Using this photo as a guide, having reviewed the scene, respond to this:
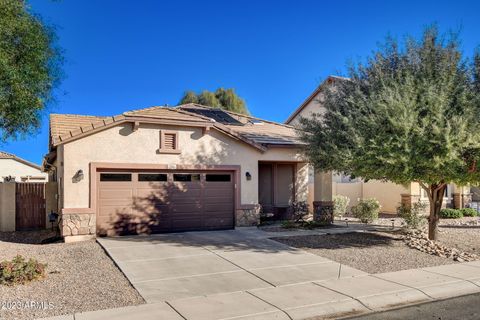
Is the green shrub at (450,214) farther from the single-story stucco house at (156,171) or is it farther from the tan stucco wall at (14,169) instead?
the tan stucco wall at (14,169)

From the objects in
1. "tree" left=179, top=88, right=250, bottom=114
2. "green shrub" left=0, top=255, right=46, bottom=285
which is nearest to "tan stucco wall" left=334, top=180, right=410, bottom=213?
"tree" left=179, top=88, right=250, bottom=114

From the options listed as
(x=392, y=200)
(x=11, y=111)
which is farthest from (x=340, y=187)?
(x=11, y=111)

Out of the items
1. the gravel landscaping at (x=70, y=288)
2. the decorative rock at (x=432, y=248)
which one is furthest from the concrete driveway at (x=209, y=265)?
the decorative rock at (x=432, y=248)

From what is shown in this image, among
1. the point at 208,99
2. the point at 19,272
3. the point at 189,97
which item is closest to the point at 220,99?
the point at 208,99

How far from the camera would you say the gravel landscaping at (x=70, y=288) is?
6562mm

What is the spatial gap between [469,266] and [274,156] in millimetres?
8266

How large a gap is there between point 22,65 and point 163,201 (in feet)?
19.9

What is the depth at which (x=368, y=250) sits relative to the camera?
11734mm

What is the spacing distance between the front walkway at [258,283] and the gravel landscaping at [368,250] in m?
0.49

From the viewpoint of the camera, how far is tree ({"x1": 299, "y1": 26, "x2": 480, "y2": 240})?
10.6m

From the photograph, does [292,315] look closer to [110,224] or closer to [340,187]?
[110,224]

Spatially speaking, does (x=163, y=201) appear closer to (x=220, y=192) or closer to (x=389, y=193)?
(x=220, y=192)

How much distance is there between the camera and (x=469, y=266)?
9992 mm

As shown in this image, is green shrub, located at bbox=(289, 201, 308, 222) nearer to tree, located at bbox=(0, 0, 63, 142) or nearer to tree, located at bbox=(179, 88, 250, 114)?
tree, located at bbox=(0, 0, 63, 142)
